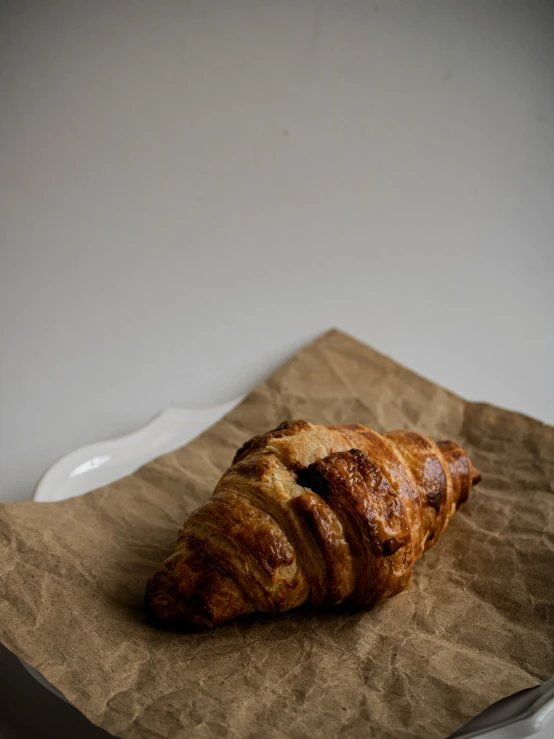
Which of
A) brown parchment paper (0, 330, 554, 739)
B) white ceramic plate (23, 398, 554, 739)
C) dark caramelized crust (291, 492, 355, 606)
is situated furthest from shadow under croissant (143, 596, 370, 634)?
white ceramic plate (23, 398, 554, 739)

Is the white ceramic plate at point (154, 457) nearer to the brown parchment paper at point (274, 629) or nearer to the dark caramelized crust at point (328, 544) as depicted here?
the brown parchment paper at point (274, 629)

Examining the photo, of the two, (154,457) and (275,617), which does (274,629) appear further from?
(154,457)

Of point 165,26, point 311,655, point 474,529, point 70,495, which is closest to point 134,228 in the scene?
point 165,26

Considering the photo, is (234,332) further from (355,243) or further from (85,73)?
(85,73)

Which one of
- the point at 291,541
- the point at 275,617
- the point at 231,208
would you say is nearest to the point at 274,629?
the point at 275,617

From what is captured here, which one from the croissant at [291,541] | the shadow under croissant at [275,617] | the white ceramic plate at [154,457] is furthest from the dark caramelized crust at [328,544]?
the white ceramic plate at [154,457]

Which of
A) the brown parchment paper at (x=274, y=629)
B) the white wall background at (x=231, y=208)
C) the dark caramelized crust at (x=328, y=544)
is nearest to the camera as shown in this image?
the brown parchment paper at (x=274, y=629)
